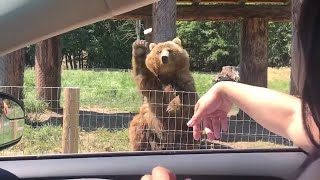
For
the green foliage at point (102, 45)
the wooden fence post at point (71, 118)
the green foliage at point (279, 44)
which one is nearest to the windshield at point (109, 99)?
the wooden fence post at point (71, 118)

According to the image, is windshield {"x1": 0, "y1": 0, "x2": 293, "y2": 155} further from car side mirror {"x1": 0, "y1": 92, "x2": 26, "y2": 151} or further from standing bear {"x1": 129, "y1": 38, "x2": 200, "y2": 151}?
car side mirror {"x1": 0, "y1": 92, "x2": 26, "y2": 151}

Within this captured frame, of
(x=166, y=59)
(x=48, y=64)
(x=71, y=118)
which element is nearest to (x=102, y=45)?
(x=48, y=64)

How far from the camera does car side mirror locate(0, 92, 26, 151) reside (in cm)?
169

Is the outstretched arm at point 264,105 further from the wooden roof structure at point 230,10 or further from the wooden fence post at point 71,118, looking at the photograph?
the wooden roof structure at point 230,10

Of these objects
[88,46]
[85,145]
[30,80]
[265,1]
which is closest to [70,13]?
[85,145]

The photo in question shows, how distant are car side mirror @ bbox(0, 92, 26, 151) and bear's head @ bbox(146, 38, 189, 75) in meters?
5.58

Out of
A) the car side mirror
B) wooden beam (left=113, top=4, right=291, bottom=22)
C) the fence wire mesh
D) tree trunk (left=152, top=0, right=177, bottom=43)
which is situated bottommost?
the fence wire mesh

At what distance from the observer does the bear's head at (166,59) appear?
24.4ft

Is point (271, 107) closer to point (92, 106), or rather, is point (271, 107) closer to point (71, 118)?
point (71, 118)

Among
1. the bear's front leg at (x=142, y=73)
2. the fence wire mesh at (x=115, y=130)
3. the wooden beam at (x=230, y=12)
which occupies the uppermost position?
the wooden beam at (x=230, y=12)

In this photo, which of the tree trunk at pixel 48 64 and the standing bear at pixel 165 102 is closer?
the standing bear at pixel 165 102

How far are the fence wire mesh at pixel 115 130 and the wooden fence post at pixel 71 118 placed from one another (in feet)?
0.04

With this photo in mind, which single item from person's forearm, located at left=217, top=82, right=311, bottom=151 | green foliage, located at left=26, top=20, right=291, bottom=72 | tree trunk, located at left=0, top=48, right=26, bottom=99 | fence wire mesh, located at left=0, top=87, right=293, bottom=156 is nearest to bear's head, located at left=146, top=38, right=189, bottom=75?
fence wire mesh, located at left=0, top=87, right=293, bottom=156

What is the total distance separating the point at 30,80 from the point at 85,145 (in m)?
12.4
